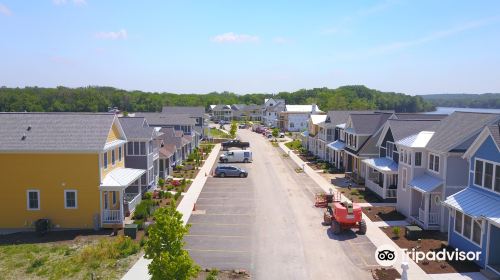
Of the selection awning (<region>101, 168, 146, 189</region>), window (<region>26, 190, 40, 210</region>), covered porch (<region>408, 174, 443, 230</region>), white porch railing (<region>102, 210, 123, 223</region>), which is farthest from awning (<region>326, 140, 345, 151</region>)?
window (<region>26, 190, 40, 210</region>)

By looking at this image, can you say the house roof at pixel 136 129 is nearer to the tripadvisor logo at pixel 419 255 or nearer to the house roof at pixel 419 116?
the tripadvisor logo at pixel 419 255

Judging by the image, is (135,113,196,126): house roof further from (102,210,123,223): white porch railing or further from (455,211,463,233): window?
(455,211,463,233): window

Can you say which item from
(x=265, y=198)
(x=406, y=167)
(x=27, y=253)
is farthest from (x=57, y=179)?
(x=406, y=167)

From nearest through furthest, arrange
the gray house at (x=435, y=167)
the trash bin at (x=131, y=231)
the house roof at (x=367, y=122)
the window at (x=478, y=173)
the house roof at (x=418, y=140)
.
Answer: the window at (x=478, y=173) < the trash bin at (x=131, y=231) < the gray house at (x=435, y=167) < the house roof at (x=418, y=140) < the house roof at (x=367, y=122)

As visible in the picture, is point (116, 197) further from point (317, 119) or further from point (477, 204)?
point (317, 119)

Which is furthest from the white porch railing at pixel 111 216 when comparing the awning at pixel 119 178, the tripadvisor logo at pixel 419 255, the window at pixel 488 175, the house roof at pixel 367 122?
the house roof at pixel 367 122

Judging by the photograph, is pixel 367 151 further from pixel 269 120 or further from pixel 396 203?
pixel 269 120
